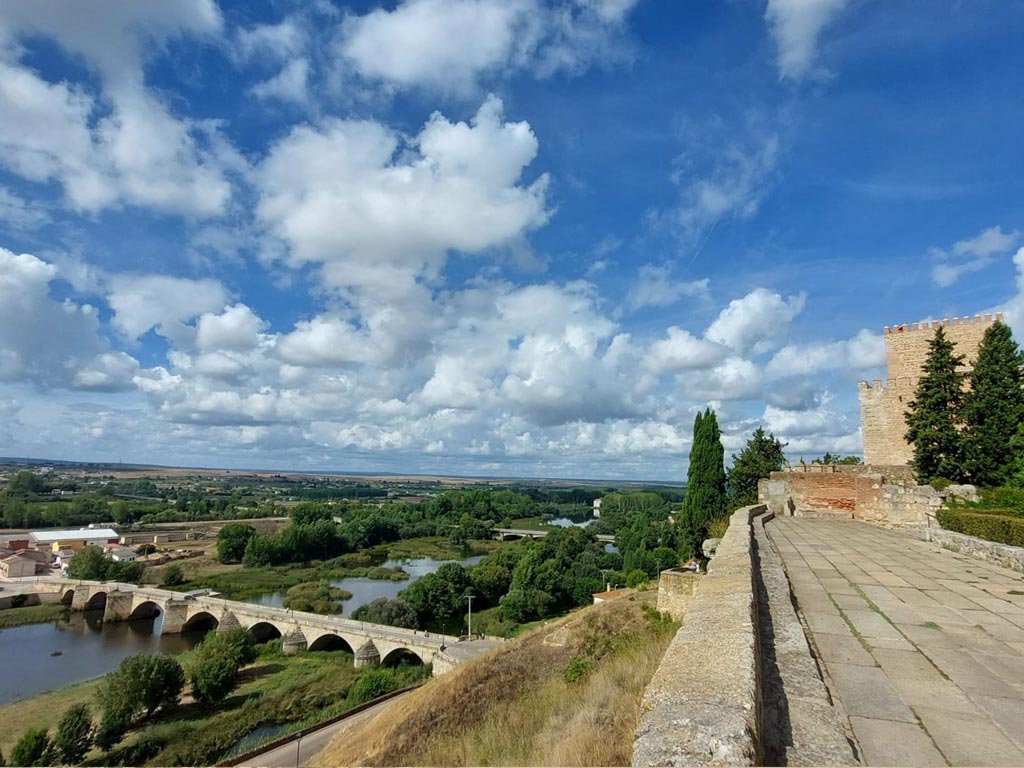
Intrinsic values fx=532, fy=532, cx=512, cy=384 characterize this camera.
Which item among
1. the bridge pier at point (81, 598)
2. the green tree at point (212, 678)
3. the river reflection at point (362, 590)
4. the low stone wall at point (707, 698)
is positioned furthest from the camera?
the river reflection at point (362, 590)

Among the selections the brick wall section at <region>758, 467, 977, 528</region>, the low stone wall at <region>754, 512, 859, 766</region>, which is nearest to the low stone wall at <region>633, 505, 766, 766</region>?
the low stone wall at <region>754, 512, 859, 766</region>

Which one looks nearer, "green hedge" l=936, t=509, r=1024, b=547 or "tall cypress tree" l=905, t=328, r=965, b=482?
"green hedge" l=936, t=509, r=1024, b=547

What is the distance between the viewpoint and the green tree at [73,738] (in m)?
17.1

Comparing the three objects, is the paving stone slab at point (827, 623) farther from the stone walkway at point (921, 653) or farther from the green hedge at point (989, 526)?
the green hedge at point (989, 526)

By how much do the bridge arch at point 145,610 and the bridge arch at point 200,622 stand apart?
3.25 meters

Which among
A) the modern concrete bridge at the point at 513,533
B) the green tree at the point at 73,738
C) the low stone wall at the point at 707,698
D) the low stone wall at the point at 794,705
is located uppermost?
the low stone wall at the point at 707,698

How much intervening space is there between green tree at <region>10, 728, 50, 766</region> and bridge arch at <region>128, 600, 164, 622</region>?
23701 mm

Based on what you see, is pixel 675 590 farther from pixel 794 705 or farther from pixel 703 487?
pixel 703 487

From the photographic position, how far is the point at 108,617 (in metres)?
37.2

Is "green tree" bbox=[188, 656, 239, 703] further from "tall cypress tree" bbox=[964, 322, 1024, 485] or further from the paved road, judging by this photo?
"tall cypress tree" bbox=[964, 322, 1024, 485]

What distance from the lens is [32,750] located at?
1569cm

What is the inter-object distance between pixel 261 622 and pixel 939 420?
34199mm

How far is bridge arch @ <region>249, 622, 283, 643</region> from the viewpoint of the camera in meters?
31.6

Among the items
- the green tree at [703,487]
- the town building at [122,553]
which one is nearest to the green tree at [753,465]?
the green tree at [703,487]
